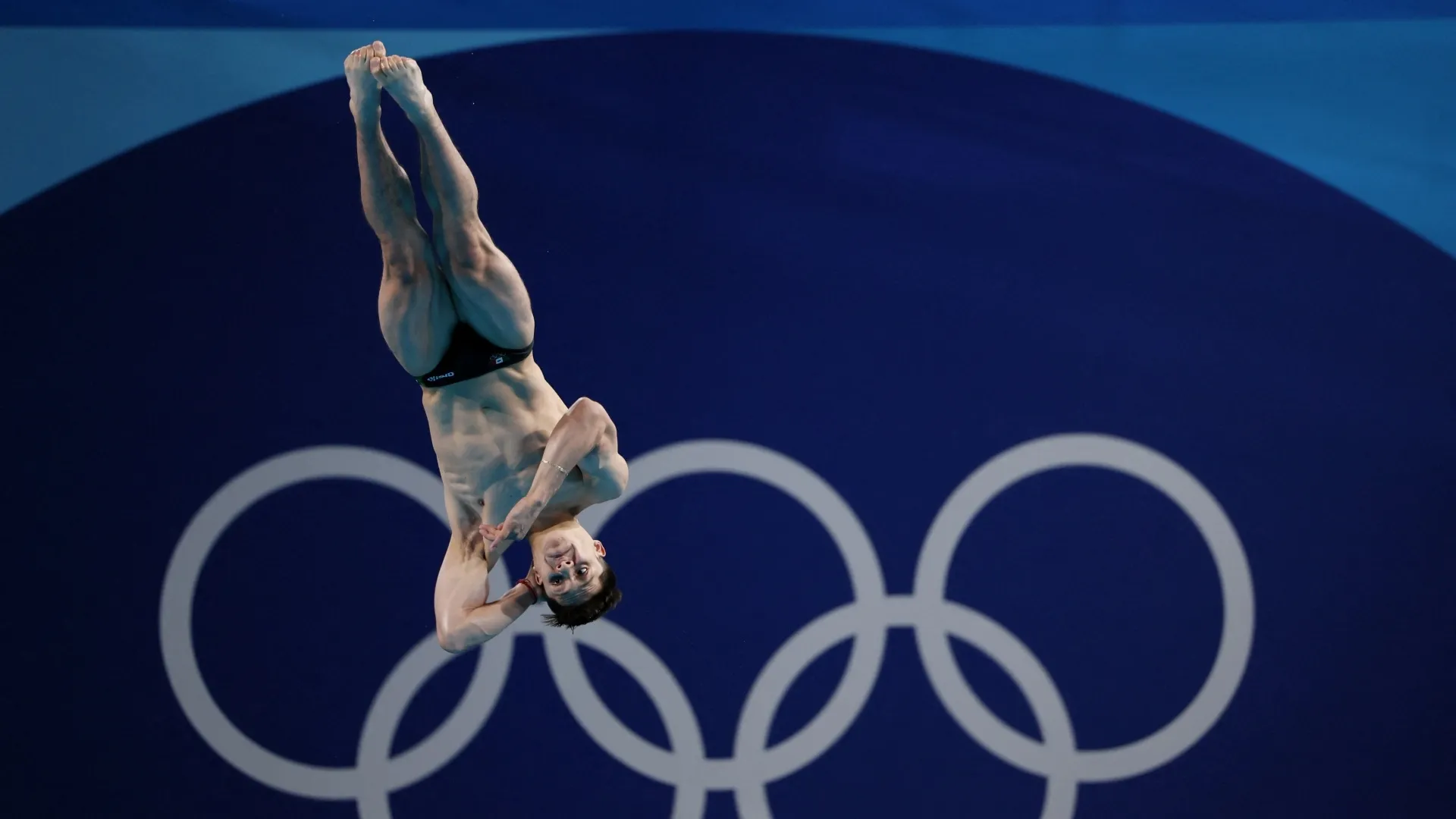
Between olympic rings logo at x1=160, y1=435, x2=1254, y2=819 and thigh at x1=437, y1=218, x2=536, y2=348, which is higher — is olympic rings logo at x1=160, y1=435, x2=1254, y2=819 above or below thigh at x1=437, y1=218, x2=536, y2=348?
below

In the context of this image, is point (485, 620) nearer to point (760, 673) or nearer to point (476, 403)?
point (476, 403)

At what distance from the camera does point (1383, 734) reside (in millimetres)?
7660

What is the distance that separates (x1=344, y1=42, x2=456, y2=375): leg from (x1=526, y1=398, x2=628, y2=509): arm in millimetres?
598

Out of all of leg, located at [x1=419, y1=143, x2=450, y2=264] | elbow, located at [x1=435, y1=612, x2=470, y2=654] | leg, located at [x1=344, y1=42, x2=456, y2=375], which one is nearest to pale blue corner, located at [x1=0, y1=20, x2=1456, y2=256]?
leg, located at [x1=419, y1=143, x2=450, y2=264]

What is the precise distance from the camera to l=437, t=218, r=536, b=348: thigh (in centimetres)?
479

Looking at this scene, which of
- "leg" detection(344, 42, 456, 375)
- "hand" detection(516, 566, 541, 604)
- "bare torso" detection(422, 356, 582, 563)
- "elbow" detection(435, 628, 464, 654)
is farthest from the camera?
"bare torso" detection(422, 356, 582, 563)

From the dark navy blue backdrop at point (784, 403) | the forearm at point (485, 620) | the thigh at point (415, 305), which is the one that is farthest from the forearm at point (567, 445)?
the dark navy blue backdrop at point (784, 403)

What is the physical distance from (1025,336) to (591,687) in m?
3.15

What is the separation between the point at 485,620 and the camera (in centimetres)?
466

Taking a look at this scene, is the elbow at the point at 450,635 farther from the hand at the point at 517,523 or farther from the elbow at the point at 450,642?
the hand at the point at 517,523

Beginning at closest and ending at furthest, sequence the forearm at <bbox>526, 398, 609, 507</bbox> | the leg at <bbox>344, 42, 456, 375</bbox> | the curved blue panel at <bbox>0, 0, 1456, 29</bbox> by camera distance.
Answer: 1. the forearm at <bbox>526, 398, 609, 507</bbox>
2. the leg at <bbox>344, 42, 456, 375</bbox>
3. the curved blue panel at <bbox>0, 0, 1456, 29</bbox>

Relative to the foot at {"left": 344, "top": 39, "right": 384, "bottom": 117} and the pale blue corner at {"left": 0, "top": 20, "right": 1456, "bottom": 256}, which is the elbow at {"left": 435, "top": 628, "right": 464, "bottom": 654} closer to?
the foot at {"left": 344, "top": 39, "right": 384, "bottom": 117}

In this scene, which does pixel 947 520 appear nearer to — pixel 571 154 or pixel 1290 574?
pixel 1290 574

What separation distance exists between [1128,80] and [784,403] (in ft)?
8.57
